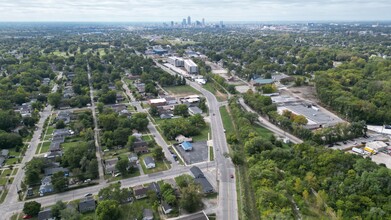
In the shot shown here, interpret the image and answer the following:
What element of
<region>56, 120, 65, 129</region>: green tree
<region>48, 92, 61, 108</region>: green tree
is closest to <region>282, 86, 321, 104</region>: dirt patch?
<region>56, 120, 65, 129</region>: green tree

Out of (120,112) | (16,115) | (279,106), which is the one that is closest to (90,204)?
(120,112)

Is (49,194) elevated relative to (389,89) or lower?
lower

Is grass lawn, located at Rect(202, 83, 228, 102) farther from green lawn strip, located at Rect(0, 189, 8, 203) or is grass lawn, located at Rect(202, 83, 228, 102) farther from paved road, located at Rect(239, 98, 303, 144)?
green lawn strip, located at Rect(0, 189, 8, 203)

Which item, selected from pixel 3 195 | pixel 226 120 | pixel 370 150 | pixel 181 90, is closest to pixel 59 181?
pixel 3 195

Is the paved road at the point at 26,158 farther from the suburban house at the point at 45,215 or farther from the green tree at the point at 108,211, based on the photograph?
the green tree at the point at 108,211

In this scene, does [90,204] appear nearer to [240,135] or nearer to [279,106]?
[240,135]

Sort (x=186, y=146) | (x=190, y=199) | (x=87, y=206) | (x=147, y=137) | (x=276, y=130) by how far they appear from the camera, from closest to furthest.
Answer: (x=190, y=199) → (x=87, y=206) → (x=186, y=146) → (x=147, y=137) → (x=276, y=130)

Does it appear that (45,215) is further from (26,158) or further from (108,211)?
(26,158)
